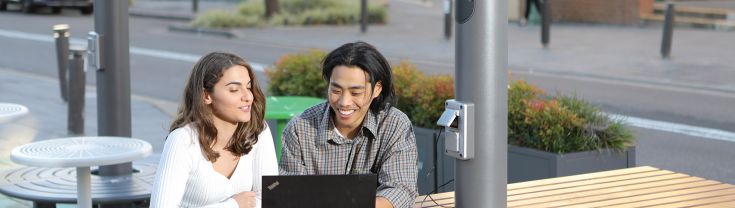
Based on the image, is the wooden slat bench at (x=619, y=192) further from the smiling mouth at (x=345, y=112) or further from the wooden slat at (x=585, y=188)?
the smiling mouth at (x=345, y=112)

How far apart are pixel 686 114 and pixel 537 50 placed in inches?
271

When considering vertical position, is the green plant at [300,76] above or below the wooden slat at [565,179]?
above

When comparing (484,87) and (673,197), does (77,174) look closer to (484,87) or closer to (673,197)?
(673,197)

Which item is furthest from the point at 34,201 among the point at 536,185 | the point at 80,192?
the point at 536,185

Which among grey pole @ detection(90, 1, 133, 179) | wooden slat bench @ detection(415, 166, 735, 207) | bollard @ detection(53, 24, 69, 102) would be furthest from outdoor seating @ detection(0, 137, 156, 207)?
bollard @ detection(53, 24, 69, 102)

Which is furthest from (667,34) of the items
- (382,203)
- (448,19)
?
(382,203)

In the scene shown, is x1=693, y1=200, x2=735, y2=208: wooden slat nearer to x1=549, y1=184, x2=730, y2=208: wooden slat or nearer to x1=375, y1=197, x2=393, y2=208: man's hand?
x1=549, y1=184, x2=730, y2=208: wooden slat

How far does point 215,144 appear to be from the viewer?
14.4 ft

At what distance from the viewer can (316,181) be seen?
4004 millimetres

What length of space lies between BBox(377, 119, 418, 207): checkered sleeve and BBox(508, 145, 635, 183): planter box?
2.25 m

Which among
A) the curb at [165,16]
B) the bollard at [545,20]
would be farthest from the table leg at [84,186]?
the curb at [165,16]

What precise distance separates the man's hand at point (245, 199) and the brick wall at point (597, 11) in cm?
1978

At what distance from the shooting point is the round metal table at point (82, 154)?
6.02 metres

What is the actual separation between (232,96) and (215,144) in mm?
192
